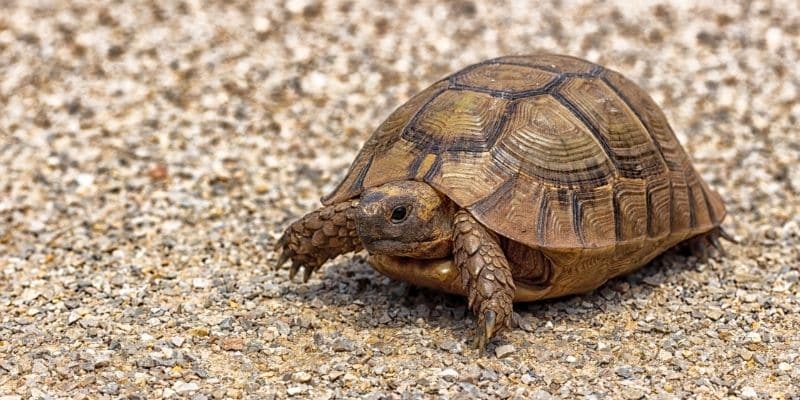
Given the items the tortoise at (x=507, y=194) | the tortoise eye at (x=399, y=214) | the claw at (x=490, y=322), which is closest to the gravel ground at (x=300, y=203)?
the claw at (x=490, y=322)

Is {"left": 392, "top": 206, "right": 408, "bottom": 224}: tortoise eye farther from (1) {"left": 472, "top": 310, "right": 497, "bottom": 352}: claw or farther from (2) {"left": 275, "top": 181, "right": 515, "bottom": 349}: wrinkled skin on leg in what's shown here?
(1) {"left": 472, "top": 310, "right": 497, "bottom": 352}: claw

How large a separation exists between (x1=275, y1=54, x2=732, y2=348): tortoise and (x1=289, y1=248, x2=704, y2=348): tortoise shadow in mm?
123

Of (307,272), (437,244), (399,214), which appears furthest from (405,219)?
(307,272)

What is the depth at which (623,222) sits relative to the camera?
411 cm

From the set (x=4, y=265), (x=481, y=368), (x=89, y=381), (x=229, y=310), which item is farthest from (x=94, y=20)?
(x=481, y=368)

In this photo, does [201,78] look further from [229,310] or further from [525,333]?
[525,333]

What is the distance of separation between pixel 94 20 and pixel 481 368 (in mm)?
5628

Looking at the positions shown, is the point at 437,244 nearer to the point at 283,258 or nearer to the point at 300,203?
the point at 283,258

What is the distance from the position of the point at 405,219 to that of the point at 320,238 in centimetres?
59

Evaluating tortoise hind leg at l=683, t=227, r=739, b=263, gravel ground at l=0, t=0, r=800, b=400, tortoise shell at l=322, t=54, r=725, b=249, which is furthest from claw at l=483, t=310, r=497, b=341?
tortoise hind leg at l=683, t=227, r=739, b=263

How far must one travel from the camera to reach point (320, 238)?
4285mm

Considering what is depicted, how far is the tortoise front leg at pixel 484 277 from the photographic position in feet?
12.3

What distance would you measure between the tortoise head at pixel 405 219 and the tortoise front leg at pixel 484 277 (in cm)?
12

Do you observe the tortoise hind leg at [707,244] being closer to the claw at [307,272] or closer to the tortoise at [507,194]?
the tortoise at [507,194]
